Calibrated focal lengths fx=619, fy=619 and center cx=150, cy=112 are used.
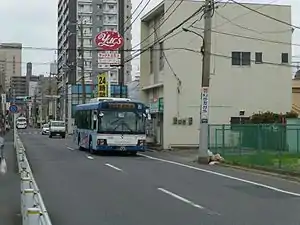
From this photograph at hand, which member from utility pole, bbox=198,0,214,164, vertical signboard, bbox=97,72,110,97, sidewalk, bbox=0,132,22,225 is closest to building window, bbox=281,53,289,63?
Answer: utility pole, bbox=198,0,214,164

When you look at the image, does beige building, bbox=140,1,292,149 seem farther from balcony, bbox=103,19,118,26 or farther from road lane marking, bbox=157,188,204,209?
balcony, bbox=103,19,118,26

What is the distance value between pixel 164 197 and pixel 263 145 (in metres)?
10.9

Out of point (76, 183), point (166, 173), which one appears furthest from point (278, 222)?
point (166, 173)

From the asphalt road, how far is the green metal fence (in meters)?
1.52

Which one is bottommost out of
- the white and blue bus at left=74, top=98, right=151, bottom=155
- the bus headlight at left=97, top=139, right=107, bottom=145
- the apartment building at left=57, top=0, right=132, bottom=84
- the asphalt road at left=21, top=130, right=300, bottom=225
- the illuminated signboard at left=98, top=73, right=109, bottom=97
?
the asphalt road at left=21, top=130, right=300, bottom=225

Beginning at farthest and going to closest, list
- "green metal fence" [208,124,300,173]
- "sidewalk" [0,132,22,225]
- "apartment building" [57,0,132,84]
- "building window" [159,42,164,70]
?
"apartment building" [57,0,132,84] < "building window" [159,42,164,70] < "green metal fence" [208,124,300,173] < "sidewalk" [0,132,22,225]

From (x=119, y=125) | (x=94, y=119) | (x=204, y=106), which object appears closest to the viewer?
(x=204, y=106)

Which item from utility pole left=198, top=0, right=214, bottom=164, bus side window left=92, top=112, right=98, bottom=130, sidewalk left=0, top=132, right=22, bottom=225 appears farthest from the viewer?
bus side window left=92, top=112, right=98, bottom=130

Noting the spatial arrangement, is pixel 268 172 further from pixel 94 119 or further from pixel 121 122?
pixel 94 119

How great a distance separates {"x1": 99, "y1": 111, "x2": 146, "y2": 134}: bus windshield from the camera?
3294 cm

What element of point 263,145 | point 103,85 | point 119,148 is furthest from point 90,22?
point 263,145

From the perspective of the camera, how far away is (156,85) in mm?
43031

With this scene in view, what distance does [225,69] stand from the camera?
4138cm

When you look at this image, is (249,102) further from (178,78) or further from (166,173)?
(166,173)
